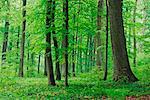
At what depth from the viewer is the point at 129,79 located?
Result: 748 inches

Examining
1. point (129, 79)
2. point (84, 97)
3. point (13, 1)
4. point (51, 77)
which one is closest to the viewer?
point (84, 97)

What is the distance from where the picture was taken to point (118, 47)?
64.8ft

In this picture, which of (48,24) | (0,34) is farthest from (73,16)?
(0,34)

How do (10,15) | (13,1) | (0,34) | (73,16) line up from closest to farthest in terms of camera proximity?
(73,16) < (10,15) < (13,1) < (0,34)

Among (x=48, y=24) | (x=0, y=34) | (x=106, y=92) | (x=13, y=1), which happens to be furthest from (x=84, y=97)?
(x=0, y=34)

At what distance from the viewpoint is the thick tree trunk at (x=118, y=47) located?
19.3 metres

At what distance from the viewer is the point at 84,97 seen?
14008 mm

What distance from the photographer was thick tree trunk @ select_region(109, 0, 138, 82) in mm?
19341

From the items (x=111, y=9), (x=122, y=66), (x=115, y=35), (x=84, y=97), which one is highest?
(x=111, y=9)

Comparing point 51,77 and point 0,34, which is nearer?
point 51,77

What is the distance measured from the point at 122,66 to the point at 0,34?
3045 centimetres

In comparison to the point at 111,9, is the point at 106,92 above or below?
below

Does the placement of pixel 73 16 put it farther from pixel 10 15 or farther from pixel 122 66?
pixel 122 66

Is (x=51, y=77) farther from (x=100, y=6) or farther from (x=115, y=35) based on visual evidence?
(x=100, y=6)
